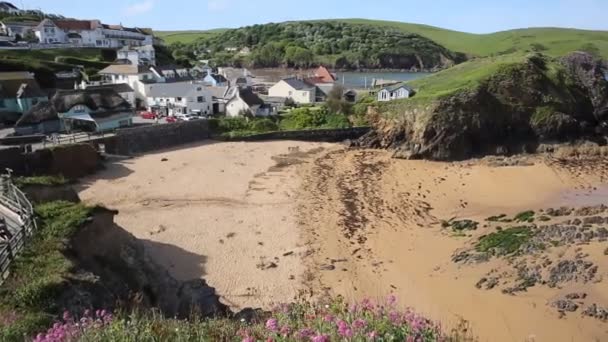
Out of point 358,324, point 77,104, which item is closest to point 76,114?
point 77,104

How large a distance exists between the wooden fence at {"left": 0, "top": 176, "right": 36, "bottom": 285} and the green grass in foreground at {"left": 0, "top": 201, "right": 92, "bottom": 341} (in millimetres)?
153

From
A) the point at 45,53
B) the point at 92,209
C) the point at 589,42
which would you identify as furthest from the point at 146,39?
the point at 589,42

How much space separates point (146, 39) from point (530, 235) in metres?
81.1

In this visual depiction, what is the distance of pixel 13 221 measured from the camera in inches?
513

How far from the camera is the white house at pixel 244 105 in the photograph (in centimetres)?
4403

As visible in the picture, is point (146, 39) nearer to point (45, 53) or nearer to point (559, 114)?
point (45, 53)

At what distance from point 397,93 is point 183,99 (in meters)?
20.1

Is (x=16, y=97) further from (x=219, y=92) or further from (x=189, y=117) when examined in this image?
(x=219, y=92)

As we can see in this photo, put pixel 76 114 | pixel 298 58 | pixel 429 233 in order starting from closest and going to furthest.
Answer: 1. pixel 429 233
2. pixel 76 114
3. pixel 298 58

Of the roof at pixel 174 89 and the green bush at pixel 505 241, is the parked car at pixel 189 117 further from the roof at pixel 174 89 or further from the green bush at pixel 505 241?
the green bush at pixel 505 241

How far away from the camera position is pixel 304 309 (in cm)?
642

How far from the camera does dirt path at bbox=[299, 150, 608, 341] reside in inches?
556

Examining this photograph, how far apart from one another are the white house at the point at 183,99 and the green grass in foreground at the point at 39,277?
103 ft

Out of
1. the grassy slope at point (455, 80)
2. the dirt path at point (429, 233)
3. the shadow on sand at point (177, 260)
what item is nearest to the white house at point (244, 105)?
the dirt path at point (429, 233)
